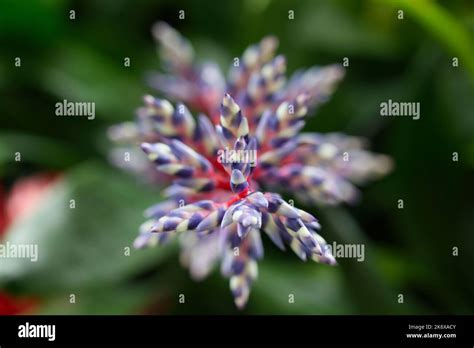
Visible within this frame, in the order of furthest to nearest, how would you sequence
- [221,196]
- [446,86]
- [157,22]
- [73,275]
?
1. [157,22]
2. [446,86]
3. [73,275]
4. [221,196]

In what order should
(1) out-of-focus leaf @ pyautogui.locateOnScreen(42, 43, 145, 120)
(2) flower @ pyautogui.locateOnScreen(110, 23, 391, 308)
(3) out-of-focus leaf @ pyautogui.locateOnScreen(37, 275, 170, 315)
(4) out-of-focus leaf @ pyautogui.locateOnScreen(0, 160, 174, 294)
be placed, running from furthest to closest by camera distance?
(1) out-of-focus leaf @ pyautogui.locateOnScreen(42, 43, 145, 120), (3) out-of-focus leaf @ pyautogui.locateOnScreen(37, 275, 170, 315), (4) out-of-focus leaf @ pyautogui.locateOnScreen(0, 160, 174, 294), (2) flower @ pyautogui.locateOnScreen(110, 23, 391, 308)

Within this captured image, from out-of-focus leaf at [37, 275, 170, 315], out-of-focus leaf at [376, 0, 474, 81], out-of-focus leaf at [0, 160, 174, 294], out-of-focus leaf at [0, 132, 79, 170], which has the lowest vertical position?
out-of-focus leaf at [37, 275, 170, 315]

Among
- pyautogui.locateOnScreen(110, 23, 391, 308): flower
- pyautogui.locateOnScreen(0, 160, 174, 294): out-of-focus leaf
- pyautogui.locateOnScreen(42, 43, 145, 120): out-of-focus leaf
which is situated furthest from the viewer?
pyautogui.locateOnScreen(42, 43, 145, 120): out-of-focus leaf

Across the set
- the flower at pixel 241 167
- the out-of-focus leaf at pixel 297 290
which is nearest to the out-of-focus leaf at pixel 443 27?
the flower at pixel 241 167

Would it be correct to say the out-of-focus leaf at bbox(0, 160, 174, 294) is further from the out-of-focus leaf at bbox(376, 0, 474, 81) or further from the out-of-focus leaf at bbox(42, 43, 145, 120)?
the out-of-focus leaf at bbox(376, 0, 474, 81)

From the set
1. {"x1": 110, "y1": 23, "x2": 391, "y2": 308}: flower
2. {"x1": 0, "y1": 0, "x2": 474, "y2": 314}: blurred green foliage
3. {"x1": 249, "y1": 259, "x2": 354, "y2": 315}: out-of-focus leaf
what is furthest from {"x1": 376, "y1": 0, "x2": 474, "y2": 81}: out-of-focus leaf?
{"x1": 249, "y1": 259, "x2": 354, "y2": 315}: out-of-focus leaf

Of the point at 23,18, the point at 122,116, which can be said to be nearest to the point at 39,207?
the point at 122,116

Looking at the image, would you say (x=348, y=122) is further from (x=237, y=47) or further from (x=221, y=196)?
(x=221, y=196)
